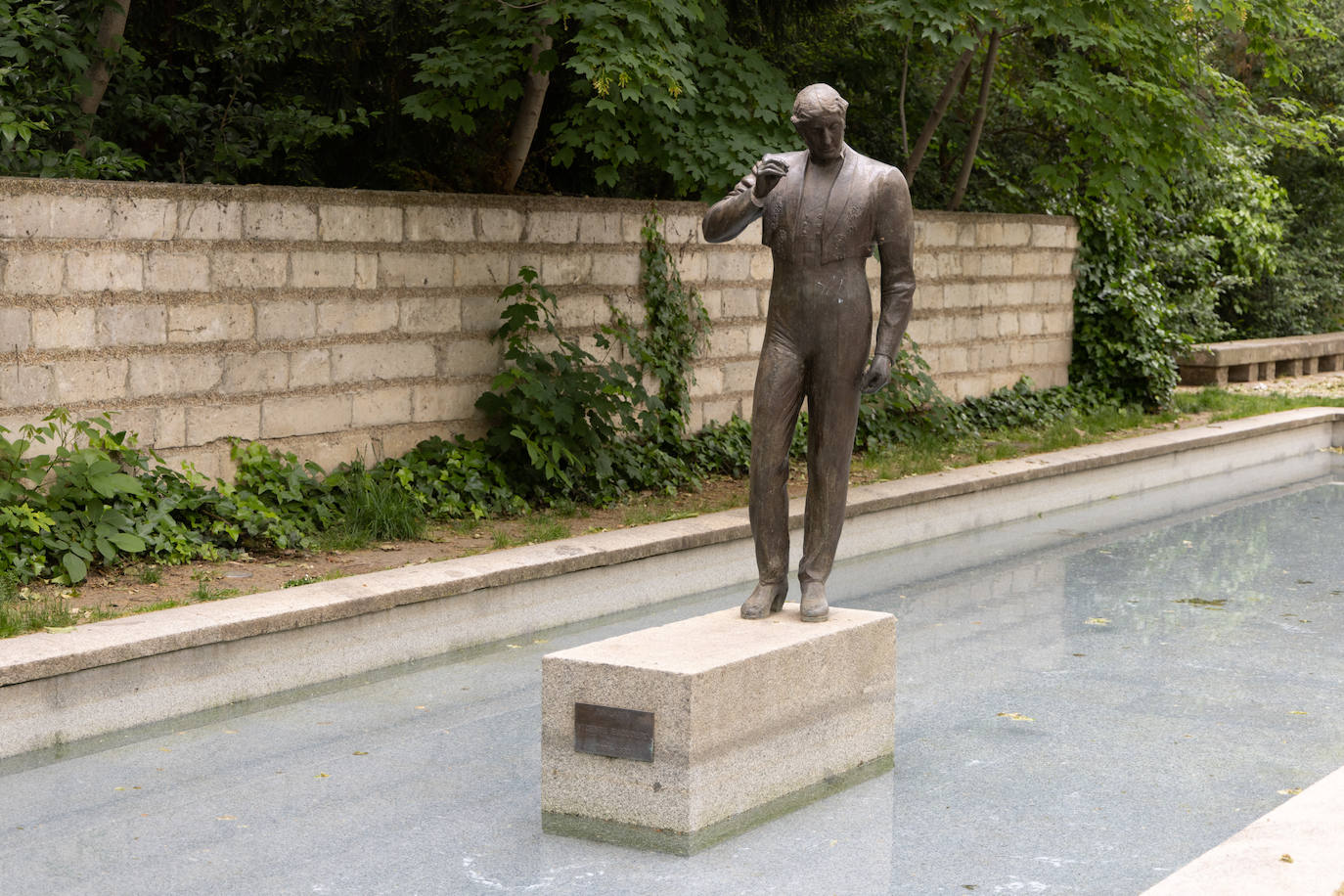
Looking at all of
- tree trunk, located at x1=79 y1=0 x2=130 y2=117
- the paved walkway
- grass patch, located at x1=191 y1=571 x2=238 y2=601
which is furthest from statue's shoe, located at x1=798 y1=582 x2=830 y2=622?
tree trunk, located at x1=79 y1=0 x2=130 y2=117

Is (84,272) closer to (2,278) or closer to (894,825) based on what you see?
(2,278)

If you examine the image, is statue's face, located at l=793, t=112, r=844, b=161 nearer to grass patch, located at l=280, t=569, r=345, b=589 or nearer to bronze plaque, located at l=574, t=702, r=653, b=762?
bronze plaque, located at l=574, t=702, r=653, b=762

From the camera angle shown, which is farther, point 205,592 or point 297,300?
point 297,300

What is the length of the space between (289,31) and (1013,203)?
27.9 feet

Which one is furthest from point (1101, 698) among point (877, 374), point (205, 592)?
point (205, 592)

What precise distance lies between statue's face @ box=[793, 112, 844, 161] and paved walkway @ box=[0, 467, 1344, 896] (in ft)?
7.53

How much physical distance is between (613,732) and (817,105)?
2.29m

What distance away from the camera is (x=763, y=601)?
5703mm

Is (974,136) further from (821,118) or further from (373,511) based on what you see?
(821,118)

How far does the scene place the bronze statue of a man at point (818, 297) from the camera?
17.9 ft

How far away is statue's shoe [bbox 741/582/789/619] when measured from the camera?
569 centimetres

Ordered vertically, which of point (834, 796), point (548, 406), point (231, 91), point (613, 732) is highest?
point (231, 91)

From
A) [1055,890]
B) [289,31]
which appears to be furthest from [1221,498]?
[1055,890]

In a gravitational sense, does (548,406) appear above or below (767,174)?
below
